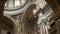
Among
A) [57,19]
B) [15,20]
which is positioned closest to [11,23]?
[15,20]

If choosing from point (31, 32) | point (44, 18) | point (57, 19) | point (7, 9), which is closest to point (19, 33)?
point (31, 32)

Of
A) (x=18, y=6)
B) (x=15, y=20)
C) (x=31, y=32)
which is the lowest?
(x=31, y=32)

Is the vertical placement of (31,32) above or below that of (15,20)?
below

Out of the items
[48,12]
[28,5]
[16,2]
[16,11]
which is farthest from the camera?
[16,2]

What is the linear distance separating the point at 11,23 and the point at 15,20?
0.52 m

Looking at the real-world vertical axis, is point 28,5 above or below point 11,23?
above

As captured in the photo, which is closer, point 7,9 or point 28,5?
point 28,5

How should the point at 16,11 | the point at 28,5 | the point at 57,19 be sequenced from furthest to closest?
1. the point at 16,11
2. the point at 28,5
3. the point at 57,19

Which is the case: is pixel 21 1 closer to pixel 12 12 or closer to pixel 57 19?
pixel 12 12

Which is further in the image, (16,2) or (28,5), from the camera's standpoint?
(16,2)

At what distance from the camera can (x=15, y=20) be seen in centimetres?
1809

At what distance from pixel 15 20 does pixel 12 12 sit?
85 centimetres

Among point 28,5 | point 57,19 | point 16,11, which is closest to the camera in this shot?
point 57,19

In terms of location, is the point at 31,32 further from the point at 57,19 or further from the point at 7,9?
the point at 57,19
